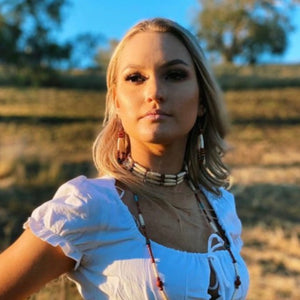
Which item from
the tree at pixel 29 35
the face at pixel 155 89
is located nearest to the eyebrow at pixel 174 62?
the face at pixel 155 89

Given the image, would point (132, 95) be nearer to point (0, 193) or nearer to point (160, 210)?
point (160, 210)

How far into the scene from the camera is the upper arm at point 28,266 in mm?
1216

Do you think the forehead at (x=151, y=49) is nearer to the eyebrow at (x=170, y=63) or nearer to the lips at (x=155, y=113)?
the eyebrow at (x=170, y=63)

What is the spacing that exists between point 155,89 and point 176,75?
3.8 inches

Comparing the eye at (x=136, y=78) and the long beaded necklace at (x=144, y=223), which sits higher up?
the eye at (x=136, y=78)

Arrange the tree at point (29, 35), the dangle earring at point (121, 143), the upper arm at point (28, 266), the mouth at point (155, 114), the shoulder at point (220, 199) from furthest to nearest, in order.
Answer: the tree at point (29, 35) < the shoulder at point (220, 199) < the dangle earring at point (121, 143) < the mouth at point (155, 114) < the upper arm at point (28, 266)

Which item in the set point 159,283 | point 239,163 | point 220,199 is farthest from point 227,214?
point 239,163

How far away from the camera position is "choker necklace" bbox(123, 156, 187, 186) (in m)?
1.54

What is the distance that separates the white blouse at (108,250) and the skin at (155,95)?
0.22m

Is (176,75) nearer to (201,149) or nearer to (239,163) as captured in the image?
(201,149)

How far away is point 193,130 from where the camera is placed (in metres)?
1.81

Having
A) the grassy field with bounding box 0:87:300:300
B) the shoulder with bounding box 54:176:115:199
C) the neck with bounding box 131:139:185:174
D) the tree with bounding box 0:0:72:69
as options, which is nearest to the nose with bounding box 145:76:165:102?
the neck with bounding box 131:139:185:174

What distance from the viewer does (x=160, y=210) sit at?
58.7 inches

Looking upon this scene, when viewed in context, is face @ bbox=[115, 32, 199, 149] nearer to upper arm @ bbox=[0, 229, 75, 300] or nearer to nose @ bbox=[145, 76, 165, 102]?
nose @ bbox=[145, 76, 165, 102]
